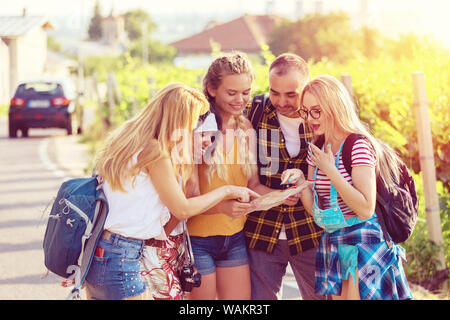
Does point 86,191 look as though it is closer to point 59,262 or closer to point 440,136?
point 59,262

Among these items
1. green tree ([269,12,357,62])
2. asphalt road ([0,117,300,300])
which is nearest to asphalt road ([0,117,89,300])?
asphalt road ([0,117,300,300])

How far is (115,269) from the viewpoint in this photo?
323 cm

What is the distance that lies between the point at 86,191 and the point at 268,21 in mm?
66688

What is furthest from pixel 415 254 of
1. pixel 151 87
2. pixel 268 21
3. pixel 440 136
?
pixel 268 21

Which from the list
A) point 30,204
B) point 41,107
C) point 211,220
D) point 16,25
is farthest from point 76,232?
point 16,25

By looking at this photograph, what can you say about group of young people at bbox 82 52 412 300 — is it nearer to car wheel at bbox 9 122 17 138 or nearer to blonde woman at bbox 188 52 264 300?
blonde woman at bbox 188 52 264 300

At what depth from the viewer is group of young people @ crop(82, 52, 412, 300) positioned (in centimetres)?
326

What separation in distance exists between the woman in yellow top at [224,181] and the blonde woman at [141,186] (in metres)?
0.29

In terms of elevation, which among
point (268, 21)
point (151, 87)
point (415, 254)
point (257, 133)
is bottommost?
point (415, 254)

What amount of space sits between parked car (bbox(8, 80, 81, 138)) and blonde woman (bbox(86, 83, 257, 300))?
17.8 m

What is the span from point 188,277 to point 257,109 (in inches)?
37.4

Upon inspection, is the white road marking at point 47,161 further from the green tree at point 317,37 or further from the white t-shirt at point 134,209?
the green tree at point 317,37

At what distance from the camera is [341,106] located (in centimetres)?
336
